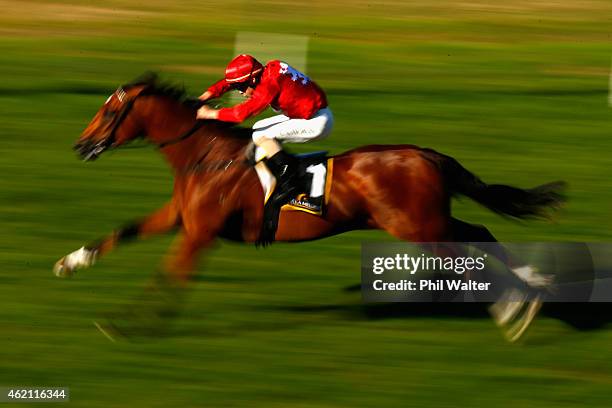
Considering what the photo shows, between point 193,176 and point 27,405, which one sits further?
point 193,176

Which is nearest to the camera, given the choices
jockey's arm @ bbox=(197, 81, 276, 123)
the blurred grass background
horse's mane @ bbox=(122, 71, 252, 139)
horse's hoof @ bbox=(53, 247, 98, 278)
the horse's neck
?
the blurred grass background

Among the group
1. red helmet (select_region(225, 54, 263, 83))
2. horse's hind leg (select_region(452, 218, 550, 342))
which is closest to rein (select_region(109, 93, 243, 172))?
red helmet (select_region(225, 54, 263, 83))

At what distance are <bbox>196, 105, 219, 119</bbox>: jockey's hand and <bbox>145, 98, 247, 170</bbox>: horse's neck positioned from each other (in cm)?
10

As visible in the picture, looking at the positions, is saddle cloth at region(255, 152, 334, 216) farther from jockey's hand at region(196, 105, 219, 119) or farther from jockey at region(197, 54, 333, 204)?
jockey's hand at region(196, 105, 219, 119)

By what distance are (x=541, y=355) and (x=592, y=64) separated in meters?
9.52

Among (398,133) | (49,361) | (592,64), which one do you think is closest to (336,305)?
(49,361)

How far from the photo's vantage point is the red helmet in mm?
8797

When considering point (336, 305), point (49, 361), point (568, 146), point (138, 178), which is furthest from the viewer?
point (568, 146)

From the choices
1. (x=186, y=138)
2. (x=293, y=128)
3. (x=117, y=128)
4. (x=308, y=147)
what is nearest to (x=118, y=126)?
(x=117, y=128)

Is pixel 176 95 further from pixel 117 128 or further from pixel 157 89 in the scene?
pixel 117 128

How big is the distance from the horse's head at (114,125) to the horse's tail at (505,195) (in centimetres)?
219

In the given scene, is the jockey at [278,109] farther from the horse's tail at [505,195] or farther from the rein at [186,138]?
the horse's tail at [505,195]

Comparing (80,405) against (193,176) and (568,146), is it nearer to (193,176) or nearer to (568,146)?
(193,176)

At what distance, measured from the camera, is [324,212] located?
8.92 meters
